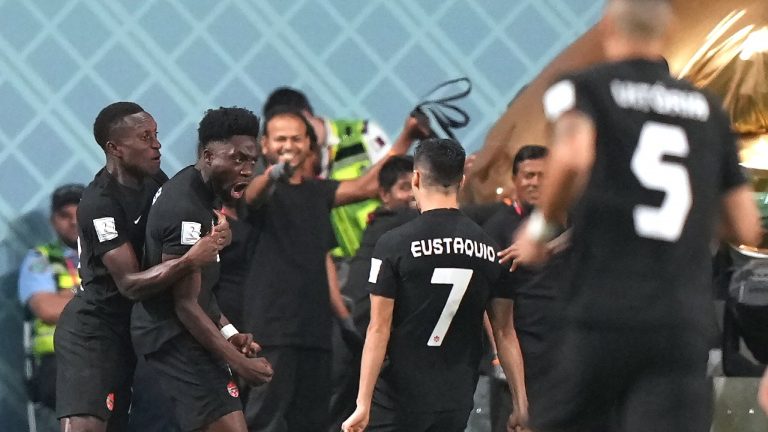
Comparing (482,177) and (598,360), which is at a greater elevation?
(482,177)

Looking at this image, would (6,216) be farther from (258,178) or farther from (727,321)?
(727,321)

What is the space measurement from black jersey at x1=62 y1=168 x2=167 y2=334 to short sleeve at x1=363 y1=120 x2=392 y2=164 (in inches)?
103

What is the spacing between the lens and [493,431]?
278 inches

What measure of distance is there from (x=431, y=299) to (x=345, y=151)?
3197 millimetres

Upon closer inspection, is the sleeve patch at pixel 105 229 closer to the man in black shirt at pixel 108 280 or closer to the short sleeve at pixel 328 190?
the man in black shirt at pixel 108 280

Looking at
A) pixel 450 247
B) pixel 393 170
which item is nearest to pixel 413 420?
pixel 450 247

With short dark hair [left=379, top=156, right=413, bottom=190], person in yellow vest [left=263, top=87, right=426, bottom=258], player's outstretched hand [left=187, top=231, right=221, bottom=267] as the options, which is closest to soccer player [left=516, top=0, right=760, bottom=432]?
player's outstretched hand [left=187, top=231, right=221, bottom=267]

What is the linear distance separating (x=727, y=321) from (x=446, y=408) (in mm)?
2264

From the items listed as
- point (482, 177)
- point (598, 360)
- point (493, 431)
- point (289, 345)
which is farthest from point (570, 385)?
point (482, 177)

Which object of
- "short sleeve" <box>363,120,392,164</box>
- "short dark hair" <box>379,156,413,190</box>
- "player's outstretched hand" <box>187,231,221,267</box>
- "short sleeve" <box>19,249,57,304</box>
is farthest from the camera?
"short sleeve" <box>363,120,392,164</box>

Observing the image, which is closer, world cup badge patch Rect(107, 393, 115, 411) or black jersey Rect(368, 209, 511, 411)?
black jersey Rect(368, 209, 511, 411)

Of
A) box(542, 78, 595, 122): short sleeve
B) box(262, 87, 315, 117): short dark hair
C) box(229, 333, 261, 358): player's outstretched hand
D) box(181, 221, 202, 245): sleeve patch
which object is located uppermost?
box(262, 87, 315, 117): short dark hair

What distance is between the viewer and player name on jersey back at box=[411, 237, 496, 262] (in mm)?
5277

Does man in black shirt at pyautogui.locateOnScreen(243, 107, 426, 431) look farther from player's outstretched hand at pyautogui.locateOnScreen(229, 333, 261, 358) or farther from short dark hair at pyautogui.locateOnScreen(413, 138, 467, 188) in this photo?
short dark hair at pyautogui.locateOnScreen(413, 138, 467, 188)
